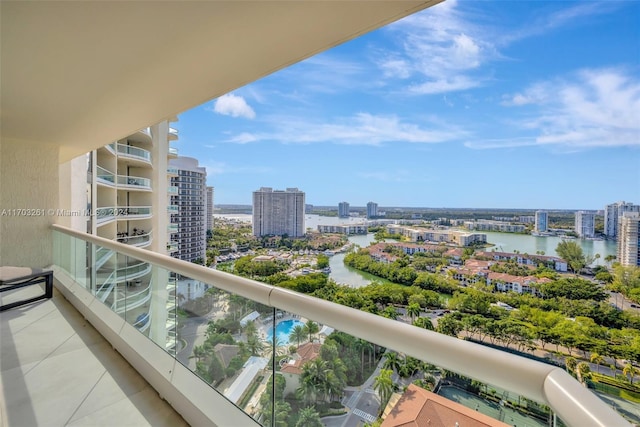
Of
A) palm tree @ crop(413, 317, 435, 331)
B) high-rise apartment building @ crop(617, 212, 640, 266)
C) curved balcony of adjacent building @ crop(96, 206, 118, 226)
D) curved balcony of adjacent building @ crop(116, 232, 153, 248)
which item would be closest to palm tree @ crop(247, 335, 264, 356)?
palm tree @ crop(413, 317, 435, 331)

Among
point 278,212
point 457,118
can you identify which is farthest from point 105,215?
point 457,118

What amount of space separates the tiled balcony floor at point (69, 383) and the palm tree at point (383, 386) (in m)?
1.47

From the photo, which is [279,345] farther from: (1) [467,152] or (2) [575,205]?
(1) [467,152]

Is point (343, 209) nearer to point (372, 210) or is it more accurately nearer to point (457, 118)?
point (372, 210)

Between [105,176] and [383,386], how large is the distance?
14.3m

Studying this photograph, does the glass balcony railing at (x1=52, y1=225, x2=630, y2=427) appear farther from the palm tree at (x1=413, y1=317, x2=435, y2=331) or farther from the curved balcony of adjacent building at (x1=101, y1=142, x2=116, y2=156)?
the curved balcony of adjacent building at (x1=101, y1=142, x2=116, y2=156)

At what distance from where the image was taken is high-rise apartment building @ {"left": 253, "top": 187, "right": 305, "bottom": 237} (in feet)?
79.6

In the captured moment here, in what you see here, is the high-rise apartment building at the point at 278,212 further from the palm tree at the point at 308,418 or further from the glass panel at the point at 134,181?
the palm tree at the point at 308,418

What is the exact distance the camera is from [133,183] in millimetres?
14750

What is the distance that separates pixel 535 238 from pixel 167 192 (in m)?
20.5

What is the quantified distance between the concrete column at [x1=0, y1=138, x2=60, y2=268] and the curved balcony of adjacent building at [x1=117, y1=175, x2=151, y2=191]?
918cm

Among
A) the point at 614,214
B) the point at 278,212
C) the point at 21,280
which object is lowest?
the point at 21,280

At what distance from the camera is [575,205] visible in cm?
1532

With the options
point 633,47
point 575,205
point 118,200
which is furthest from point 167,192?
point 633,47
